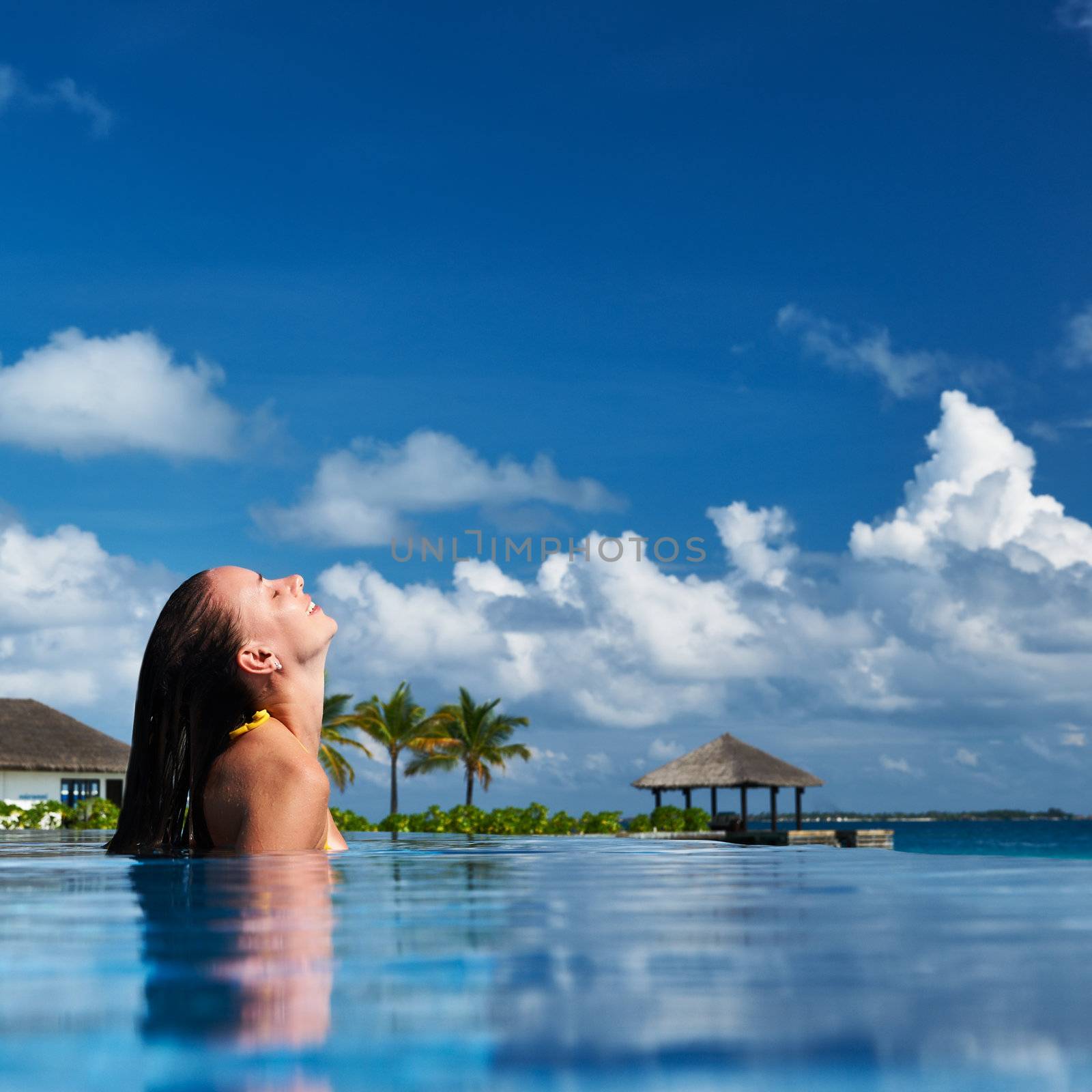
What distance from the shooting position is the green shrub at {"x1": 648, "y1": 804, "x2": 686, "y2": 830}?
39.3m

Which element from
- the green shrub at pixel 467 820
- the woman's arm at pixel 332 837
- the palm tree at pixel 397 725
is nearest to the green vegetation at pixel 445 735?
the palm tree at pixel 397 725

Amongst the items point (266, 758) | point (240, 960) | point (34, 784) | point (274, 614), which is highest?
point (274, 614)

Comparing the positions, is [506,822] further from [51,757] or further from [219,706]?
[219,706]

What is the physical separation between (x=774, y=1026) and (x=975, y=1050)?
0.16 meters

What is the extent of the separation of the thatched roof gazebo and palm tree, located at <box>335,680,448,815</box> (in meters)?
10.1

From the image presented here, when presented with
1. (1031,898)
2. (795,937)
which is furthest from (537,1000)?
(1031,898)

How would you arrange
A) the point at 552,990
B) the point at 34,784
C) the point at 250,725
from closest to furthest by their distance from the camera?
1. the point at 552,990
2. the point at 250,725
3. the point at 34,784

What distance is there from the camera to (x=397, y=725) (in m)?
53.0

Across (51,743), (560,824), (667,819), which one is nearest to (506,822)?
(560,824)

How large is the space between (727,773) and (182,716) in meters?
43.9

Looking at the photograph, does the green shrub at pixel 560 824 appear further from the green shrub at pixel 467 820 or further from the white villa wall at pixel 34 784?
the white villa wall at pixel 34 784

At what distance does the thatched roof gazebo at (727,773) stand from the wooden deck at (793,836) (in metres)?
2.31

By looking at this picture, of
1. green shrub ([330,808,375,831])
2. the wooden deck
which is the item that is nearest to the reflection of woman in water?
green shrub ([330,808,375,831])

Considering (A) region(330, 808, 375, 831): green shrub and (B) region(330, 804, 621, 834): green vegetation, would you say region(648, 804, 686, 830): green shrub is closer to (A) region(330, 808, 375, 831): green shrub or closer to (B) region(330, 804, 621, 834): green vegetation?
(B) region(330, 804, 621, 834): green vegetation
